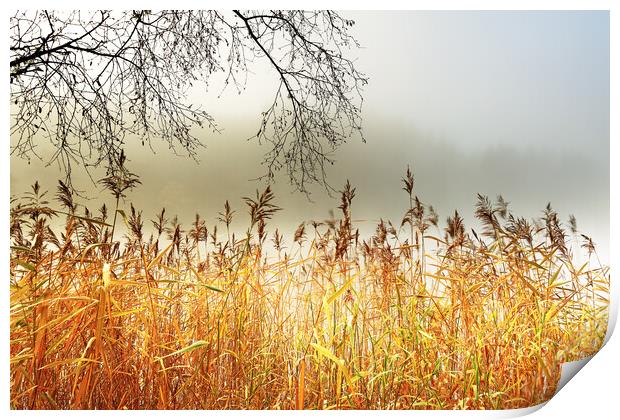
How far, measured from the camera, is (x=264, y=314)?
456 cm

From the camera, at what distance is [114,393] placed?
4.56 metres

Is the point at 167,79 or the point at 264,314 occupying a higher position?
Result: the point at 167,79

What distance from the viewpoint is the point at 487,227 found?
15.1 feet

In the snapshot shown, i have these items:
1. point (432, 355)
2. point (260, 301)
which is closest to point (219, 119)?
point (260, 301)

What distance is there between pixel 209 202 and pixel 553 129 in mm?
→ 2235

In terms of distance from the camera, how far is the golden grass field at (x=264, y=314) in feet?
14.8

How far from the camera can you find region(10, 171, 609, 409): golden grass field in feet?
14.8

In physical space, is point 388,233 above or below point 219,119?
below

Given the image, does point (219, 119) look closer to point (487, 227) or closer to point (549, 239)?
point (487, 227)

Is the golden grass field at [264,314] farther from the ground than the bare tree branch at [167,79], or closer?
closer
